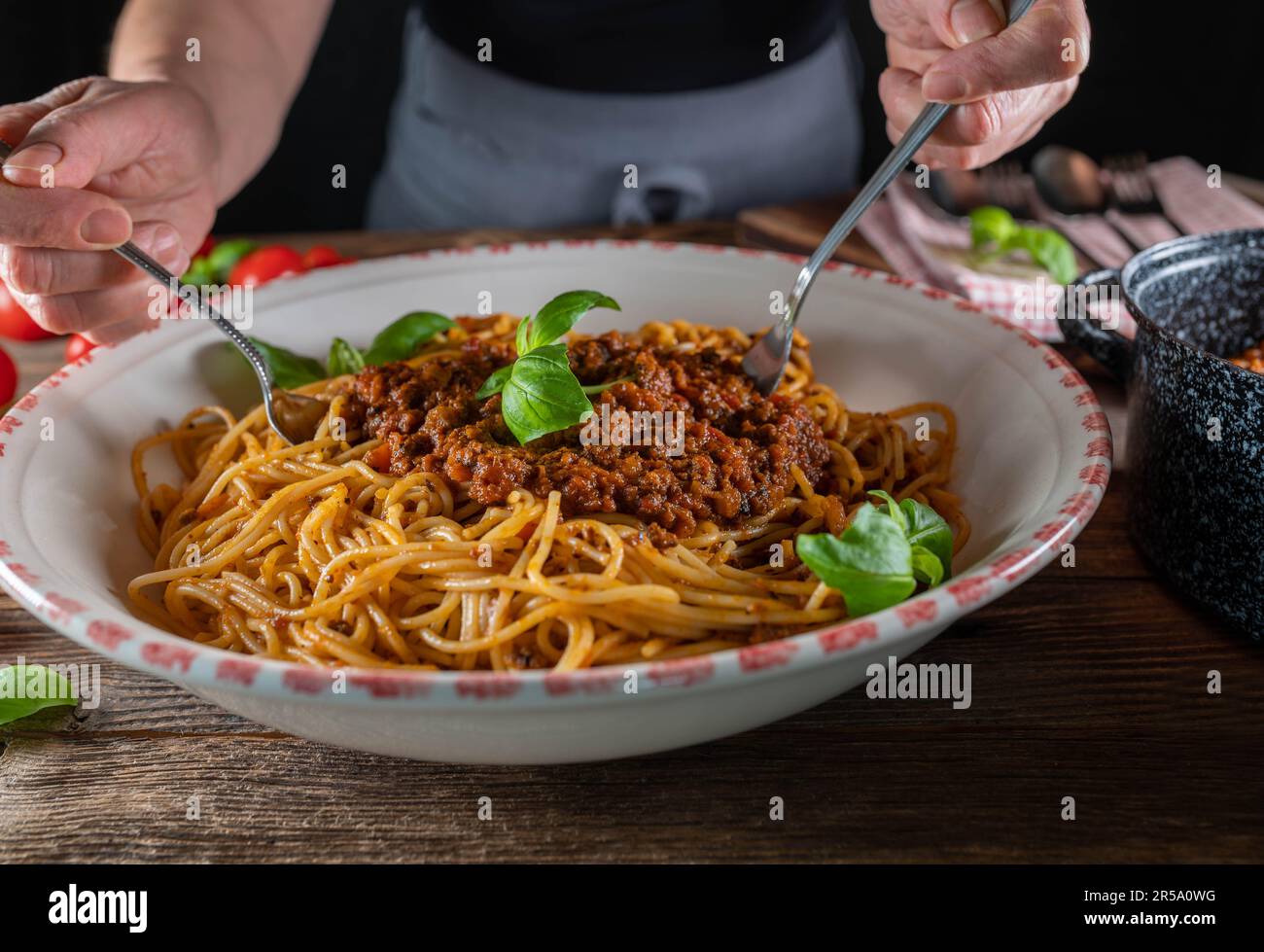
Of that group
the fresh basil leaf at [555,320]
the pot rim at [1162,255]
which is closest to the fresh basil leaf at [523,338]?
the fresh basil leaf at [555,320]

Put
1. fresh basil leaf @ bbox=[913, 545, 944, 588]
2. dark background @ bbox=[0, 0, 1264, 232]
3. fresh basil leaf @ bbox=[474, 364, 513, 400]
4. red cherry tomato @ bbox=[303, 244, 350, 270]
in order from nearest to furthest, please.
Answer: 1. fresh basil leaf @ bbox=[913, 545, 944, 588]
2. fresh basil leaf @ bbox=[474, 364, 513, 400]
3. red cherry tomato @ bbox=[303, 244, 350, 270]
4. dark background @ bbox=[0, 0, 1264, 232]

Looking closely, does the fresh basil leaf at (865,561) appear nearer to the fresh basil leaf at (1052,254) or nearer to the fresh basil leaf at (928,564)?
the fresh basil leaf at (928,564)

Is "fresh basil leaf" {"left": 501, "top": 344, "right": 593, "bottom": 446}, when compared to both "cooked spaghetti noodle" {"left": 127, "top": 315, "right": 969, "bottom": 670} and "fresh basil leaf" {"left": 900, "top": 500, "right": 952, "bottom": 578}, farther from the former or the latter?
"fresh basil leaf" {"left": 900, "top": 500, "right": 952, "bottom": 578}

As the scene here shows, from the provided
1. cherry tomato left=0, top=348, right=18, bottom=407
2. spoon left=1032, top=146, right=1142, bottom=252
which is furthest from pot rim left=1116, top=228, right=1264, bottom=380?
cherry tomato left=0, top=348, right=18, bottom=407

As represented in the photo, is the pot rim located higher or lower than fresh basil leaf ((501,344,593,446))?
higher

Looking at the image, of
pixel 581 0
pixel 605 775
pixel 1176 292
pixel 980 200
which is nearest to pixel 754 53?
pixel 581 0
